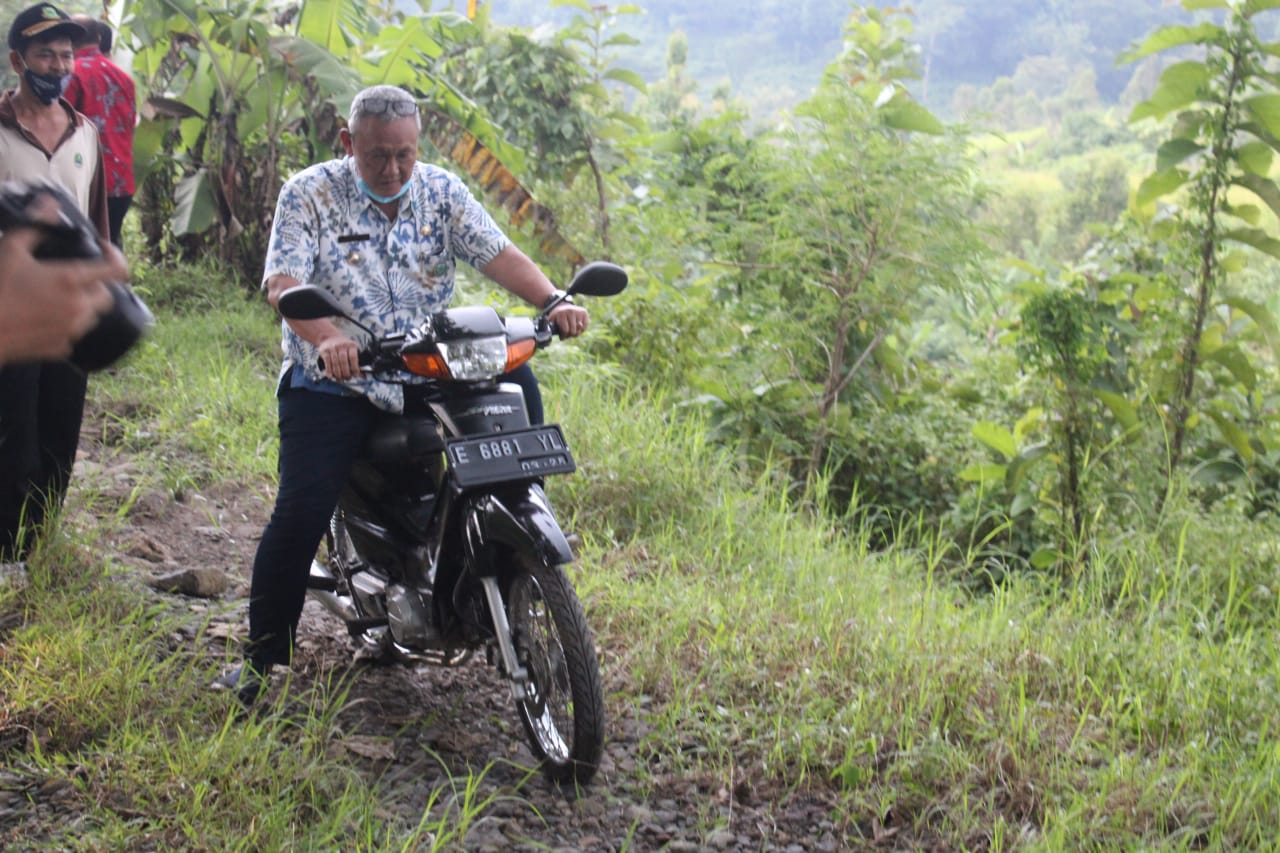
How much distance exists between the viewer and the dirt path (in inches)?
129

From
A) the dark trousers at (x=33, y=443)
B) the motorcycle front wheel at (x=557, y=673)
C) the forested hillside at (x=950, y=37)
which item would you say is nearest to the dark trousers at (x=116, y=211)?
the dark trousers at (x=33, y=443)

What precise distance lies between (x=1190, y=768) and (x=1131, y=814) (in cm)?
28

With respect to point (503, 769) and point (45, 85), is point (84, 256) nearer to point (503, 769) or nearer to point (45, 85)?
point (503, 769)

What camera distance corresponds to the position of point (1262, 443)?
6.12 metres

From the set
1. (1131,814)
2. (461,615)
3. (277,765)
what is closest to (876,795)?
(1131,814)

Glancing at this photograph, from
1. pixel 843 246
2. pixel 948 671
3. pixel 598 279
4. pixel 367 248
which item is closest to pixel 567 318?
pixel 598 279

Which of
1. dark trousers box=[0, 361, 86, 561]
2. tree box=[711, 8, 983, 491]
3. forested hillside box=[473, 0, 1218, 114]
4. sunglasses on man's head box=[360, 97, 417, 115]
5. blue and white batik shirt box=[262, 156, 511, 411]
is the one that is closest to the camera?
sunglasses on man's head box=[360, 97, 417, 115]

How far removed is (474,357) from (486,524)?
1.48 feet

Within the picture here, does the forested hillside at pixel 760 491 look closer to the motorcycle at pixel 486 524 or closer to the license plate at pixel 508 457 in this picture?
the motorcycle at pixel 486 524

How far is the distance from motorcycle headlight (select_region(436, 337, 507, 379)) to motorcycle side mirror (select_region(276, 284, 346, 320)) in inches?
13.4

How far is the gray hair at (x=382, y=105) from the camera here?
3.44m

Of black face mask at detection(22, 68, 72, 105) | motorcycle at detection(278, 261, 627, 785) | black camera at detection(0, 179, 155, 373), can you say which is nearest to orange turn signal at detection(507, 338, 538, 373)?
motorcycle at detection(278, 261, 627, 785)

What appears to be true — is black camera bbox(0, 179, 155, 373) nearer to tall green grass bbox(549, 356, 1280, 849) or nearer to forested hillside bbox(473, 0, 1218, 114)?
tall green grass bbox(549, 356, 1280, 849)

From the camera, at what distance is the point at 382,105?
11.3 feet
